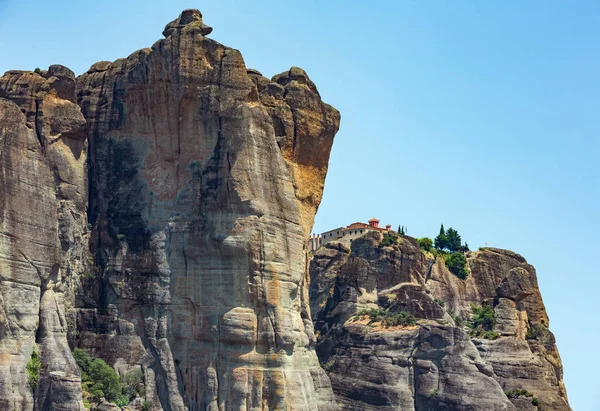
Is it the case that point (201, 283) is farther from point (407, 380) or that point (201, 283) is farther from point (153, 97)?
point (407, 380)

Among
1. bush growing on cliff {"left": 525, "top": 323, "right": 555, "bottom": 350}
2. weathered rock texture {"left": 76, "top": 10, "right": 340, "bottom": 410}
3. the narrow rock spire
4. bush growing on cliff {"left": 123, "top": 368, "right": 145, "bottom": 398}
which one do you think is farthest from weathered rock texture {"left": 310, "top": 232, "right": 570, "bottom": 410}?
the narrow rock spire

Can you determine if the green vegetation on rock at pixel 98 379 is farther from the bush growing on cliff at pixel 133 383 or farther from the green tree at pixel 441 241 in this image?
the green tree at pixel 441 241

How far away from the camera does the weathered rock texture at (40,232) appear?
69438 mm

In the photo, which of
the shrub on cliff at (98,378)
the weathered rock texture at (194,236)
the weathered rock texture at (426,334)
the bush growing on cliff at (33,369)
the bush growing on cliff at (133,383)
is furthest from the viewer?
the weathered rock texture at (426,334)

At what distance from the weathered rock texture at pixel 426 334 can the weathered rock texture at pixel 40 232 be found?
22067 mm

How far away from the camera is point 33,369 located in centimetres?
7006

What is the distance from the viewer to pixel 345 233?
410 feet

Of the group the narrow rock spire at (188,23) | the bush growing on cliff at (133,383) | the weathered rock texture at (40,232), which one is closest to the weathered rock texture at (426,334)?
the bush growing on cliff at (133,383)

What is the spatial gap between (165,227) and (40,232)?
756cm

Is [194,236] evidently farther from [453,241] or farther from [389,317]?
[453,241]

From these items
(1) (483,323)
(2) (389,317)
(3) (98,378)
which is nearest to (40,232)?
(3) (98,378)

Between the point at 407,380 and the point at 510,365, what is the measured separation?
33.9 feet

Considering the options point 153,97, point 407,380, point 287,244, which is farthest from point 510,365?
point 153,97

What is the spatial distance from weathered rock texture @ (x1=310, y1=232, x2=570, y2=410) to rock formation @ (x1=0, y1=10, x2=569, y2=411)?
10.3 metres
